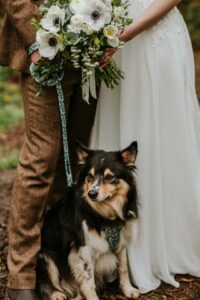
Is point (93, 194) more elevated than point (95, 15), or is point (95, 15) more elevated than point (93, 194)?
point (95, 15)

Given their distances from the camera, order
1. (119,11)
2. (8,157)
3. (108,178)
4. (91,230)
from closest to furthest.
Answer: (119,11) < (108,178) < (91,230) < (8,157)

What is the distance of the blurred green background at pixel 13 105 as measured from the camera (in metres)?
7.47

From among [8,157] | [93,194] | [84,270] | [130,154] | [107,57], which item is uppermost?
[107,57]

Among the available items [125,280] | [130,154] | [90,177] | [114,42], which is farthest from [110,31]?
[125,280]

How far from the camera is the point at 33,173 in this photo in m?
3.82

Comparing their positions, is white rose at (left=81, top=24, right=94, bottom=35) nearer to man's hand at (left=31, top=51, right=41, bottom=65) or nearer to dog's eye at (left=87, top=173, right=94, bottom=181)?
man's hand at (left=31, top=51, right=41, bottom=65)

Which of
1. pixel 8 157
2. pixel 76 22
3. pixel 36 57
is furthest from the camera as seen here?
pixel 8 157

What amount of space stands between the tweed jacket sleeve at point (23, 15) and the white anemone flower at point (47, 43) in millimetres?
164

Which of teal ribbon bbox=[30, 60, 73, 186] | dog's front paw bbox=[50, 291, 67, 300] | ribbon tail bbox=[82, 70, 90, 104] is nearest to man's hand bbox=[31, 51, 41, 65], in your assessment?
teal ribbon bbox=[30, 60, 73, 186]

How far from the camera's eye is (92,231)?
3.91 metres

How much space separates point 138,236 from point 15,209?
891mm

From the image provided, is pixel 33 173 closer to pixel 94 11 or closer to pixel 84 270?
pixel 84 270

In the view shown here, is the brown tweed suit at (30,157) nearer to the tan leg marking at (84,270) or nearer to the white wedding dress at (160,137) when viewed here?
the tan leg marking at (84,270)

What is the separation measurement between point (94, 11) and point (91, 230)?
4.47 ft
